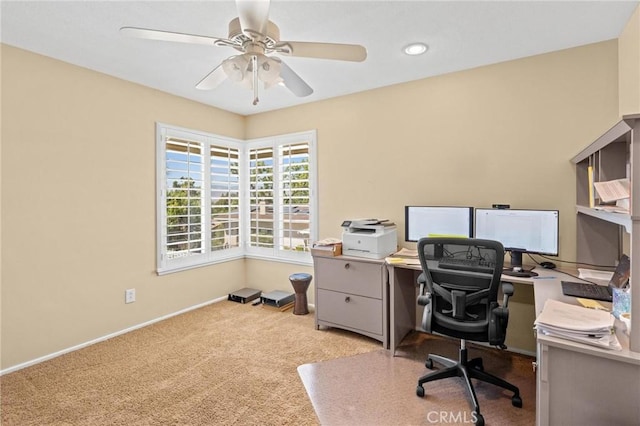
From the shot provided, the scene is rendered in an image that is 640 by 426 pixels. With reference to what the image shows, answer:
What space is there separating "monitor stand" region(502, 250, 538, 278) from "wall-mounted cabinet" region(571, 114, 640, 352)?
0.46 meters

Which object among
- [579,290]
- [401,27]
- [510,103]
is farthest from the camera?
Answer: [510,103]

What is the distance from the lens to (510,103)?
2.64m

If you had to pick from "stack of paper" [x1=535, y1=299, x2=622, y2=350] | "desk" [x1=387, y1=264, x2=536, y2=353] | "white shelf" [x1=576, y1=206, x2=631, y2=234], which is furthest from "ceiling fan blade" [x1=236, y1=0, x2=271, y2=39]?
"desk" [x1=387, y1=264, x2=536, y2=353]

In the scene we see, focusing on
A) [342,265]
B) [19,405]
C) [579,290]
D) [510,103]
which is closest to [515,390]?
[579,290]

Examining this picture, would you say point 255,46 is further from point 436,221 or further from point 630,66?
point 630,66

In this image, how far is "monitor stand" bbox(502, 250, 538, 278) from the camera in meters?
2.21

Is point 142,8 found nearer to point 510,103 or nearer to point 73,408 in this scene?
point 73,408

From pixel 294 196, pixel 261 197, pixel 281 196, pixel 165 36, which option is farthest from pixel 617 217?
pixel 261 197

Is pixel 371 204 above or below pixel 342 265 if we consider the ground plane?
above

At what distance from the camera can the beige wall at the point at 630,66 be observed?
1964 millimetres

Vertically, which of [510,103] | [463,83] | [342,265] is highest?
[463,83]

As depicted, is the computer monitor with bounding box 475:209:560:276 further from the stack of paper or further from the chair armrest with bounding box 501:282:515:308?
the stack of paper

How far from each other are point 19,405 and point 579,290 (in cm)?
349

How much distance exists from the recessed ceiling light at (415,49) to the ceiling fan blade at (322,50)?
0.89 meters
